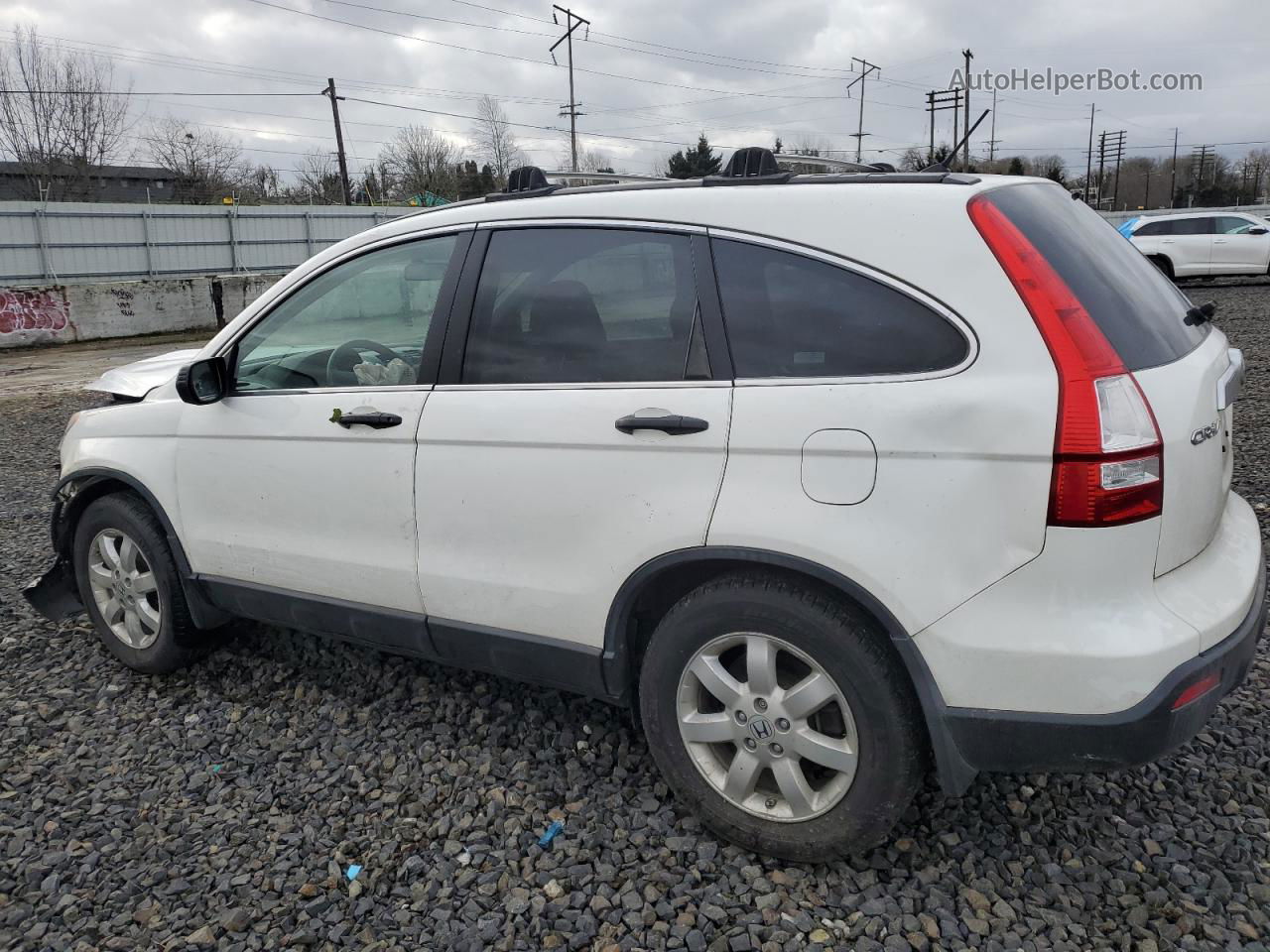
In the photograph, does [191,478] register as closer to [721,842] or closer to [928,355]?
[721,842]

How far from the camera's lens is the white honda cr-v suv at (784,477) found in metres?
2.11

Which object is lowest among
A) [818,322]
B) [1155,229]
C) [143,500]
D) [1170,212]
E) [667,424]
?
Result: [143,500]

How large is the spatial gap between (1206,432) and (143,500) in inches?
145

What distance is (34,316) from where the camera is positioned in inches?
735

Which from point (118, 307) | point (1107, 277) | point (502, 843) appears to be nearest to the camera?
point (1107, 277)

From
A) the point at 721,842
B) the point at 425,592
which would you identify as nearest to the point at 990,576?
the point at 721,842

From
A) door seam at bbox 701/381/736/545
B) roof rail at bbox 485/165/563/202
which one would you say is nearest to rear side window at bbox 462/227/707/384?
door seam at bbox 701/381/736/545

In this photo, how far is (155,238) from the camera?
2384 cm

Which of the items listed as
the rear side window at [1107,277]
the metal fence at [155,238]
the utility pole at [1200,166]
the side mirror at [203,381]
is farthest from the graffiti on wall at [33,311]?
the utility pole at [1200,166]

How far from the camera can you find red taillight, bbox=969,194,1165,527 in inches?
80.7

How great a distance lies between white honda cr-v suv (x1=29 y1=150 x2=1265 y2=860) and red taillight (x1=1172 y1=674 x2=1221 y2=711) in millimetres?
11

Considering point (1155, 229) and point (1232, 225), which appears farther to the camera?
point (1155, 229)

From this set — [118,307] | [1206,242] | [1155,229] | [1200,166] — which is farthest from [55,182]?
[1200,166]

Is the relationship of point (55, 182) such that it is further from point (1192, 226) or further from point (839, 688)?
point (839, 688)
